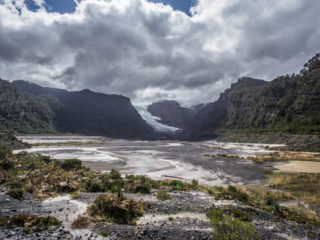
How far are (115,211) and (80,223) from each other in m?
1.99

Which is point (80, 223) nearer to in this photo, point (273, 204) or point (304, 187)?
point (273, 204)

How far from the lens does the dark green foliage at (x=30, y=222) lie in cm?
788

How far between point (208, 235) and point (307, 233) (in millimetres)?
6247

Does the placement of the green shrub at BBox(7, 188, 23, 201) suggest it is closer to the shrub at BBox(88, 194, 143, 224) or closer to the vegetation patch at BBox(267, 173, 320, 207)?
the shrub at BBox(88, 194, 143, 224)

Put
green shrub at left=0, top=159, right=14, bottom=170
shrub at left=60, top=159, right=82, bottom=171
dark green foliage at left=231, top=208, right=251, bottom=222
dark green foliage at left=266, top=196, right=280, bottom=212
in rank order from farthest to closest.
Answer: shrub at left=60, top=159, right=82, bottom=171, green shrub at left=0, top=159, right=14, bottom=170, dark green foliage at left=266, top=196, right=280, bottom=212, dark green foliage at left=231, top=208, right=251, bottom=222

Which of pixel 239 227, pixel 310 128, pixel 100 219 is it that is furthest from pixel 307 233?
pixel 310 128

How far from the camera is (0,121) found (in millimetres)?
155125

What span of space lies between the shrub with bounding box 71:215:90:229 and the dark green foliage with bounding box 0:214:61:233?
78cm

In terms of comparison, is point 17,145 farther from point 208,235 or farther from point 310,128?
point 310,128

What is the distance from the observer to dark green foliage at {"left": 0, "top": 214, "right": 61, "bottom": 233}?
7.88 metres

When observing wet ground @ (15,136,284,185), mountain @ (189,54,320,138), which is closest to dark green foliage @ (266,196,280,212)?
wet ground @ (15,136,284,185)

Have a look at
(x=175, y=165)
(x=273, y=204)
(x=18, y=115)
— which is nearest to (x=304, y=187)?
(x=273, y=204)

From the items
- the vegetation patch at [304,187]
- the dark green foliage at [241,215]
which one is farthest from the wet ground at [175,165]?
the dark green foliage at [241,215]

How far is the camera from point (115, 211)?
10.2 metres
